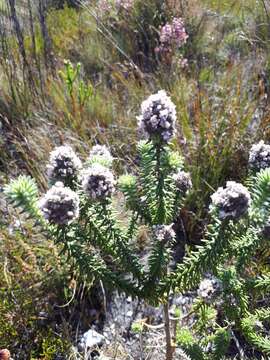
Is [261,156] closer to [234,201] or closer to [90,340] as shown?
[234,201]

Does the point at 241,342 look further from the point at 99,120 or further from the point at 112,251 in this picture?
the point at 99,120

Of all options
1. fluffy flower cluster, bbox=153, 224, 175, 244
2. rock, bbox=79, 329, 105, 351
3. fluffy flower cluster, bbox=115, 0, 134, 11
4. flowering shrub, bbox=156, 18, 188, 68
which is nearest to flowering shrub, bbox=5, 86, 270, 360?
fluffy flower cluster, bbox=153, 224, 175, 244

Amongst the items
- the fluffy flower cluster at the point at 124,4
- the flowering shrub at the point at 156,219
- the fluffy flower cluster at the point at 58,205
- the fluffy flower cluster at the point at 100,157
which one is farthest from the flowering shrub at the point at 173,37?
the fluffy flower cluster at the point at 58,205

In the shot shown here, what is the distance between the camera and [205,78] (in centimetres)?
365

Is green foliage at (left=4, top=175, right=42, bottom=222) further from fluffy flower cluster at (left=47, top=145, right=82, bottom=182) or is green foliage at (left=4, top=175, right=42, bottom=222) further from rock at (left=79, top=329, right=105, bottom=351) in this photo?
rock at (left=79, top=329, right=105, bottom=351)

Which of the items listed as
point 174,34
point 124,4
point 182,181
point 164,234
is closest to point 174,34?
point 174,34

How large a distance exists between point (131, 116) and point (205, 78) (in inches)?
34.1

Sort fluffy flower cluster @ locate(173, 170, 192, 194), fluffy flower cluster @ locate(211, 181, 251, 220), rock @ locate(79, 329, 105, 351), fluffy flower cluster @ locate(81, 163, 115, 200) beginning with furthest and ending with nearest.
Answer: rock @ locate(79, 329, 105, 351), fluffy flower cluster @ locate(173, 170, 192, 194), fluffy flower cluster @ locate(81, 163, 115, 200), fluffy flower cluster @ locate(211, 181, 251, 220)

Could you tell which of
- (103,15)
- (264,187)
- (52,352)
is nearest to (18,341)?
(52,352)

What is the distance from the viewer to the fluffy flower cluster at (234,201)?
3.62ft

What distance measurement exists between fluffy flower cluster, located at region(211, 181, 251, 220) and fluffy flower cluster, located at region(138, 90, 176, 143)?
23cm

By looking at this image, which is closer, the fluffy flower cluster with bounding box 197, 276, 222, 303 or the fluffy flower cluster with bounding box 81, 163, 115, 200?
the fluffy flower cluster with bounding box 81, 163, 115, 200

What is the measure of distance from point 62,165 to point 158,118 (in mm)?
361

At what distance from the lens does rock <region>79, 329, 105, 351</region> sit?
7.11 ft
